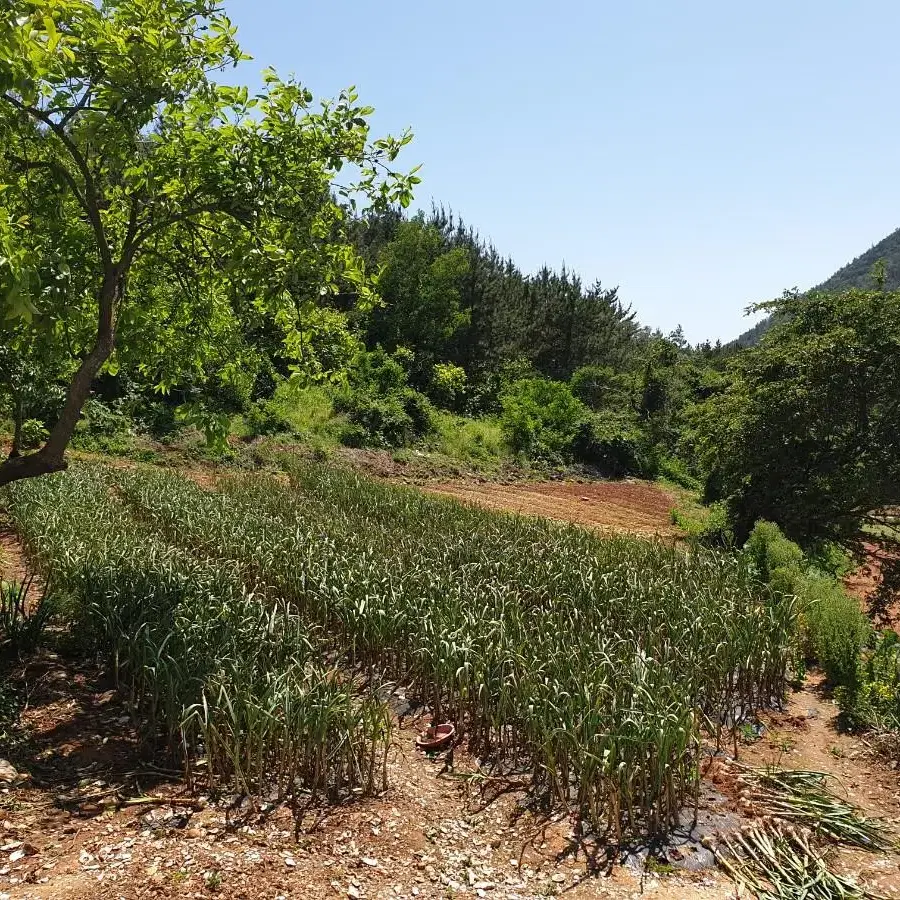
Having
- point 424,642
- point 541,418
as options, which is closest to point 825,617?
point 424,642

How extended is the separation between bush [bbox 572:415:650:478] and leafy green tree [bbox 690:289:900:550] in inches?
643

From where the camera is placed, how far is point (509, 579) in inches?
276

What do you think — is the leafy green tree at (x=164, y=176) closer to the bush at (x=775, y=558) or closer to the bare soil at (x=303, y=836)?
the bare soil at (x=303, y=836)

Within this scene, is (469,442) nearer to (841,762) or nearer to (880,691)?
(880,691)

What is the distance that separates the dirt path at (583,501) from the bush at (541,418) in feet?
9.70

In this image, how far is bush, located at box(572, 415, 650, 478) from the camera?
95.1 ft

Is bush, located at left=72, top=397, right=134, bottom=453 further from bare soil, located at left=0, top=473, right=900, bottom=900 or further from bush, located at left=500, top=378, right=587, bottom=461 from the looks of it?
bare soil, located at left=0, top=473, right=900, bottom=900

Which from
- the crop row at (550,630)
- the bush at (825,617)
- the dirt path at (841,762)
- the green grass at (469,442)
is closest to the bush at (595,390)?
the green grass at (469,442)

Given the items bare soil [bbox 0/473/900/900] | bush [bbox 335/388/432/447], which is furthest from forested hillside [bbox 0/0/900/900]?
bush [bbox 335/388/432/447]

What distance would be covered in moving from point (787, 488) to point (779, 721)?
283 inches

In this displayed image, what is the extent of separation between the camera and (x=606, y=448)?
1144 inches

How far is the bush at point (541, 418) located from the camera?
28.4 meters

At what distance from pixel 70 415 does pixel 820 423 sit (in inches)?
425

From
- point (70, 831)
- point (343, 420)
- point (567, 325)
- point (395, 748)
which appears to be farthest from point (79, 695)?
point (567, 325)
